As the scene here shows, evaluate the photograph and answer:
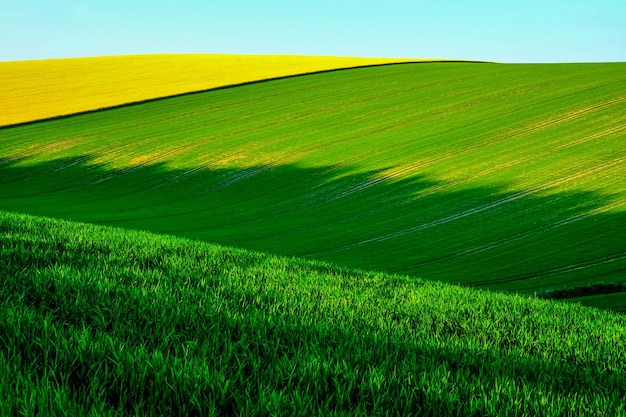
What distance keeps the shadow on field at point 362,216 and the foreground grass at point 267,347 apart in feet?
33.4

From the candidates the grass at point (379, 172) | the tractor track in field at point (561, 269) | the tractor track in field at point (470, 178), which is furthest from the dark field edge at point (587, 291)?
the tractor track in field at point (470, 178)

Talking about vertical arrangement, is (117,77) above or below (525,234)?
above

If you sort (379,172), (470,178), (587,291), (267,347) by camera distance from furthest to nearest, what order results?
(379,172) → (470,178) → (587,291) → (267,347)

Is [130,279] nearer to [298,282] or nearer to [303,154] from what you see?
[298,282]

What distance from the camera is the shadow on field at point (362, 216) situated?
17484mm

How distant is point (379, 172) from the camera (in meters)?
29.5

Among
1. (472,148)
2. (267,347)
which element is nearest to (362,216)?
(472,148)

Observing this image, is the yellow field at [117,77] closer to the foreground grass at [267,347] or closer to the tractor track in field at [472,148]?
the tractor track in field at [472,148]

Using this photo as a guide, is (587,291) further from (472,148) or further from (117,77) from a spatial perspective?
(117,77)

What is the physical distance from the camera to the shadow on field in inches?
688

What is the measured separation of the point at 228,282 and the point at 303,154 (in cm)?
2828

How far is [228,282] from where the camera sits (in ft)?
19.7

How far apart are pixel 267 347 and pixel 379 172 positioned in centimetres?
2616

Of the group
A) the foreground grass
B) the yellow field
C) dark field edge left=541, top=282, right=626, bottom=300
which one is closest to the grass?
dark field edge left=541, top=282, right=626, bottom=300
